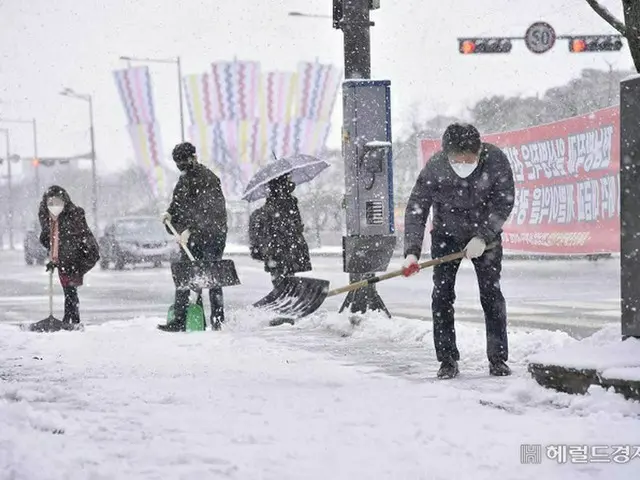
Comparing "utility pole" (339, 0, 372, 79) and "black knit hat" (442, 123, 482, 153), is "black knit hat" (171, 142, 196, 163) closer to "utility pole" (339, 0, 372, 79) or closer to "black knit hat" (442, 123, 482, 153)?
"utility pole" (339, 0, 372, 79)

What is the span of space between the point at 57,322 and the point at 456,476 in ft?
23.1

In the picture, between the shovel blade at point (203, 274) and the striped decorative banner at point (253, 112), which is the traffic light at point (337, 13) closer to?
the shovel blade at point (203, 274)

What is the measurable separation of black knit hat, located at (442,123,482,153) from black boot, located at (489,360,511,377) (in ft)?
4.50

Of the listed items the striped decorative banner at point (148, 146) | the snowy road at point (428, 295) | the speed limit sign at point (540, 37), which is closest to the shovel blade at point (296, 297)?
the snowy road at point (428, 295)

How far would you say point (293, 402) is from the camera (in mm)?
5625

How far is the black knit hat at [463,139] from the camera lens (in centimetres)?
655

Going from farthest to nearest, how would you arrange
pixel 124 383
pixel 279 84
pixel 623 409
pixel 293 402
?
pixel 279 84 < pixel 124 383 < pixel 293 402 < pixel 623 409

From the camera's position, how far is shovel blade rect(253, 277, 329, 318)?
8.20 metres

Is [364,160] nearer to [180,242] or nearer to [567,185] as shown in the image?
[180,242]

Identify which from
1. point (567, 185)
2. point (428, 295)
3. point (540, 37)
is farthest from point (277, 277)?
point (540, 37)

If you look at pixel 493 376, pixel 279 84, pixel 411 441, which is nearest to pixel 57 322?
pixel 493 376

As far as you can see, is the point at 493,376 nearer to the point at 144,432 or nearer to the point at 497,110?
the point at 144,432

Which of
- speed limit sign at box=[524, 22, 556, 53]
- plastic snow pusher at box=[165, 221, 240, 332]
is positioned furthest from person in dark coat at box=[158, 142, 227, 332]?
speed limit sign at box=[524, 22, 556, 53]

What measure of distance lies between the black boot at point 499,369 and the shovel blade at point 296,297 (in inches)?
66.0
